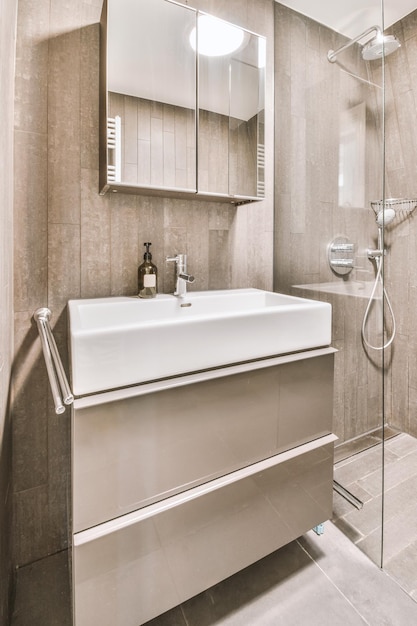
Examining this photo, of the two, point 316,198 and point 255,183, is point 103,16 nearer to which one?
point 255,183

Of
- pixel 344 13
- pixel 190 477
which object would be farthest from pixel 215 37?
pixel 190 477

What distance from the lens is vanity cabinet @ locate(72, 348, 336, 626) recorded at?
0.79 m

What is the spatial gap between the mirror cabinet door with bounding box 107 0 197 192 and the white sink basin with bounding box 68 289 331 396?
1.49ft

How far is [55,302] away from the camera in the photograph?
118cm

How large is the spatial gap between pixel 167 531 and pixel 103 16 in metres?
1.66

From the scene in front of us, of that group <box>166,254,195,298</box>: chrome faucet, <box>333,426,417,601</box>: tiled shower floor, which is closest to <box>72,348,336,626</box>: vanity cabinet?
<box>333,426,417,601</box>: tiled shower floor

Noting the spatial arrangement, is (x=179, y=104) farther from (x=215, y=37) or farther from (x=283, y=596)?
(x=283, y=596)

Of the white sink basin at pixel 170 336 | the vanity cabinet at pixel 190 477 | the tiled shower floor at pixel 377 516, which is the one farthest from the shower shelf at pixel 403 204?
the tiled shower floor at pixel 377 516

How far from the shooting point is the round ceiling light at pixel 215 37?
1.31 meters

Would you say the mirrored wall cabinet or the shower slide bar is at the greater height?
→ the mirrored wall cabinet

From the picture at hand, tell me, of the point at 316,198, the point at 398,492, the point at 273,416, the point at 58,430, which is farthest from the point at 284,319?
the point at 398,492

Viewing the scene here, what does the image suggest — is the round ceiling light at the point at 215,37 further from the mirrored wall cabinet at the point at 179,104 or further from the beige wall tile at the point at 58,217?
the beige wall tile at the point at 58,217

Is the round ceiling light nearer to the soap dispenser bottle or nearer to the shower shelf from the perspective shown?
the soap dispenser bottle

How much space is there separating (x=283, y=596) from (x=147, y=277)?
Result: 118 cm
